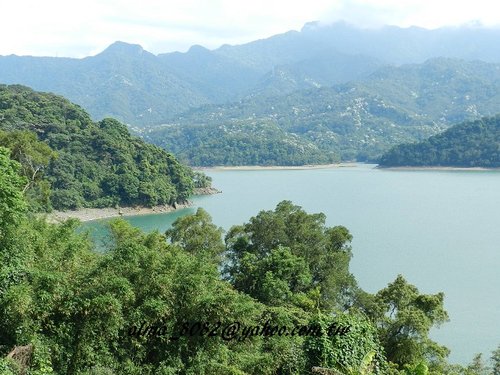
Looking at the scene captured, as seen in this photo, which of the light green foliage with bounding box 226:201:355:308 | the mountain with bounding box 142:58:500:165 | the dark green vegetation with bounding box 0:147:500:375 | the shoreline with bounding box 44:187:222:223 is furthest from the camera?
the mountain with bounding box 142:58:500:165

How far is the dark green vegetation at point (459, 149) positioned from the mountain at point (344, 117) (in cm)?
1974

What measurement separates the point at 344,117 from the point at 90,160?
107458 millimetres

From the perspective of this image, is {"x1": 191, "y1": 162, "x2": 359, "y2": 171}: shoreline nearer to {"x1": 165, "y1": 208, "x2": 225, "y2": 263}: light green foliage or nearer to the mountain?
the mountain

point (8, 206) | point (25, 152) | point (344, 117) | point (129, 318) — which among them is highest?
point (344, 117)

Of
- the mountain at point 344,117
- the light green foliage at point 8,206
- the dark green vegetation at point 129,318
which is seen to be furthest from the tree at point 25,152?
the mountain at point 344,117

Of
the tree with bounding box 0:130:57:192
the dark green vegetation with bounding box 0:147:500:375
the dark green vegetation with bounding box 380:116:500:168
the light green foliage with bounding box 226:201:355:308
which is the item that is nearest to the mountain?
the dark green vegetation with bounding box 380:116:500:168

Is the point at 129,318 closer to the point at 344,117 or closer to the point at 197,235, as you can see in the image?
the point at 197,235

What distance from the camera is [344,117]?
5955 inches

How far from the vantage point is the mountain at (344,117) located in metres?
121

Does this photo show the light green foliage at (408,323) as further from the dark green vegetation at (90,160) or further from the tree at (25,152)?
the dark green vegetation at (90,160)

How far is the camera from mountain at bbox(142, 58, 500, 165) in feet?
396

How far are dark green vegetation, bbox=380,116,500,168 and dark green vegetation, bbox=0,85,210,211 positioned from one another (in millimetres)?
51367

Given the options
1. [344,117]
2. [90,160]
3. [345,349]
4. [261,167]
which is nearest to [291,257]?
[345,349]

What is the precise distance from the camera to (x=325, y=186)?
6956 cm
